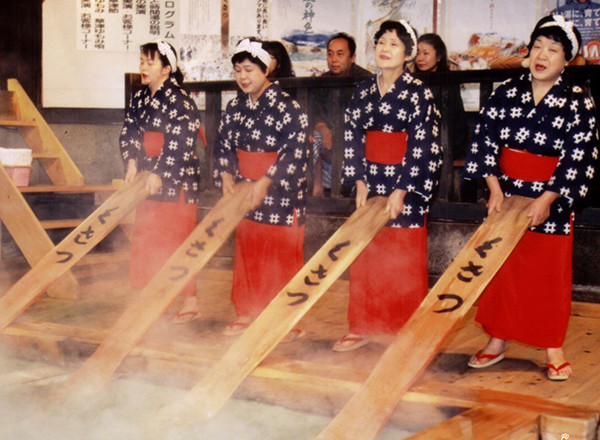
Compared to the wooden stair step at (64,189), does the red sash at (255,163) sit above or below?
above

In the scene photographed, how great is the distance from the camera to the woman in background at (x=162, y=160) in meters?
4.59

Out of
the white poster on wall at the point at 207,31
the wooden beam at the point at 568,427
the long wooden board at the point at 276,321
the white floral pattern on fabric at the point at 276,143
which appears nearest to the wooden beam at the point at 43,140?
the white poster on wall at the point at 207,31

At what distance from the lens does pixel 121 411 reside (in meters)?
3.06

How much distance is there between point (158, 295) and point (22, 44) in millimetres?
4151

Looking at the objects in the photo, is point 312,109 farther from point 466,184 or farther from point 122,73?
point 122,73

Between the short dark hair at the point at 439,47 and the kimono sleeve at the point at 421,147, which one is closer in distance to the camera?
the kimono sleeve at the point at 421,147

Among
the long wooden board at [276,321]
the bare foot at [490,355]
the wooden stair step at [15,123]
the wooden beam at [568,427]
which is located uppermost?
the wooden stair step at [15,123]

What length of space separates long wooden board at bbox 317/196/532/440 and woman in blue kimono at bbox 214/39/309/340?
1208 millimetres

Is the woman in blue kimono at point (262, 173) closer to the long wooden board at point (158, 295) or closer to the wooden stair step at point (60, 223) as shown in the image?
the long wooden board at point (158, 295)

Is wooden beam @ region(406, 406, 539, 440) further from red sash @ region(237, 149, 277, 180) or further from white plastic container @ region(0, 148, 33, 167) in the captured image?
white plastic container @ region(0, 148, 33, 167)

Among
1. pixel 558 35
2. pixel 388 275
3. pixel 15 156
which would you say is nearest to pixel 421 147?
pixel 388 275

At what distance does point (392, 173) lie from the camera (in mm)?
3840

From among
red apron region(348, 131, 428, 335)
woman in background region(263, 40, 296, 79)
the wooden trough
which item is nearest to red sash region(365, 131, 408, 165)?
red apron region(348, 131, 428, 335)

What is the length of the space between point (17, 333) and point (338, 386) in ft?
6.13
